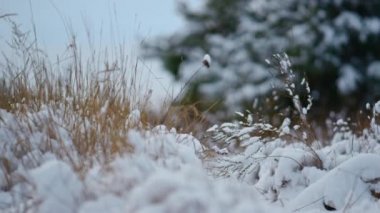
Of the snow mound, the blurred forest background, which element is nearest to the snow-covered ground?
the snow mound

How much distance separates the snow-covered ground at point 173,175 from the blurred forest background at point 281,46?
6.75m

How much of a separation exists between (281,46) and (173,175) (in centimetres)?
948

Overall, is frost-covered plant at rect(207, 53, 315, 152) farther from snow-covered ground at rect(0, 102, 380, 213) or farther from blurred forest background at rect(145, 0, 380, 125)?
blurred forest background at rect(145, 0, 380, 125)

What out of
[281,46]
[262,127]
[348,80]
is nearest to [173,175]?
[262,127]

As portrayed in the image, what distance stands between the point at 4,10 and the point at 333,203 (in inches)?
88.6

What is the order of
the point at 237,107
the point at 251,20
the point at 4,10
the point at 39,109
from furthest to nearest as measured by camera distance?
1. the point at 251,20
2. the point at 237,107
3. the point at 4,10
4. the point at 39,109

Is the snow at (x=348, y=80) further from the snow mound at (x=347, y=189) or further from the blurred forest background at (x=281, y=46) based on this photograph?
the snow mound at (x=347, y=189)

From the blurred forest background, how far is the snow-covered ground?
22.1ft

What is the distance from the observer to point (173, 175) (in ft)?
6.06

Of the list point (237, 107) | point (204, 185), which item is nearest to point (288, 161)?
point (204, 185)

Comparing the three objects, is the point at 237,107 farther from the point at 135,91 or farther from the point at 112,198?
the point at 112,198

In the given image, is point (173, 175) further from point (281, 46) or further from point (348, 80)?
point (348, 80)

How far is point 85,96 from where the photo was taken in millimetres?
3420

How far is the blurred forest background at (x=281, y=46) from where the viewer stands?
11.1 metres
